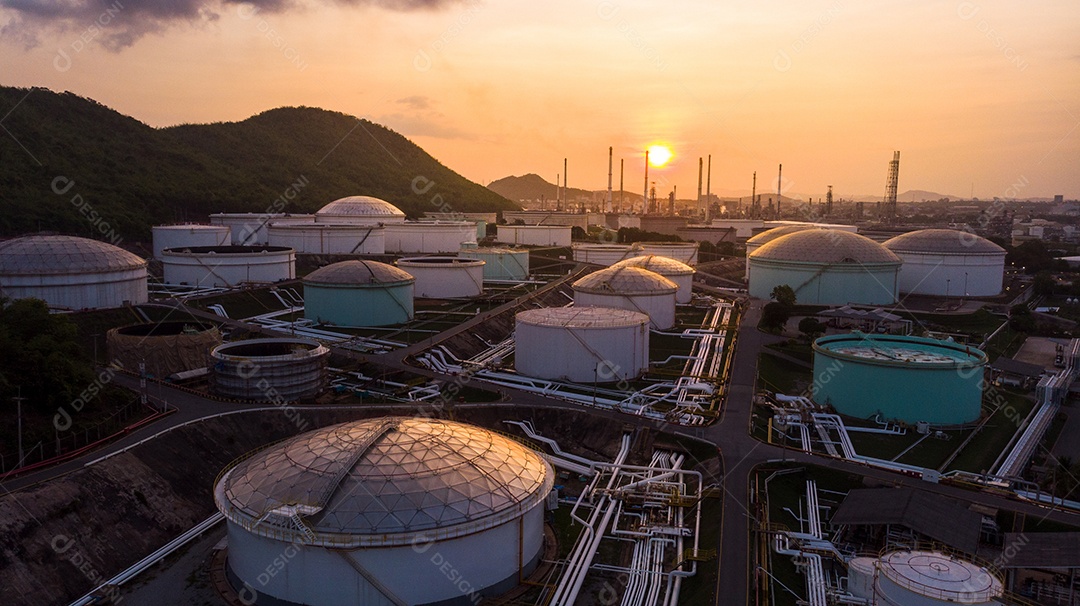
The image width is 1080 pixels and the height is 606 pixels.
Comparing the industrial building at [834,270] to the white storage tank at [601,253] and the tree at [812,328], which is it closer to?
the tree at [812,328]

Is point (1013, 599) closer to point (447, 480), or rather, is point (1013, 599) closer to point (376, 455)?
point (447, 480)

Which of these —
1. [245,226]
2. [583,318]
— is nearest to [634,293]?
[583,318]

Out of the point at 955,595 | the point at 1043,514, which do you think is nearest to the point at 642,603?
the point at 955,595

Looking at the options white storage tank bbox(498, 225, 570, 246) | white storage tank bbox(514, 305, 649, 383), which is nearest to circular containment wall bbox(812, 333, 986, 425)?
white storage tank bbox(514, 305, 649, 383)

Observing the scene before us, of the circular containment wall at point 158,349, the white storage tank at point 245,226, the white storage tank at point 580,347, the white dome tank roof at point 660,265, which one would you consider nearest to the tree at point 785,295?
the white dome tank roof at point 660,265

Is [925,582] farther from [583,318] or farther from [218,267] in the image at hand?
[218,267]
